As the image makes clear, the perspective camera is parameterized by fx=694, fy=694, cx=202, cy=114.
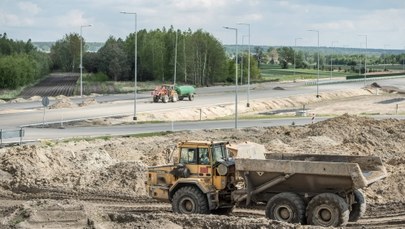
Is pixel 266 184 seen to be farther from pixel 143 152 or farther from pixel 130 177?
pixel 143 152

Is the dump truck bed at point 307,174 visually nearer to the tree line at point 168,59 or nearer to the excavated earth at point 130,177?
the excavated earth at point 130,177

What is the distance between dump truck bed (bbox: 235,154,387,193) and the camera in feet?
59.3

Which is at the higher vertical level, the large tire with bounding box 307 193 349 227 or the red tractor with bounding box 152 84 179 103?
the red tractor with bounding box 152 84 179 103

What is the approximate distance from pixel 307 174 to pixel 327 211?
43.7 inches

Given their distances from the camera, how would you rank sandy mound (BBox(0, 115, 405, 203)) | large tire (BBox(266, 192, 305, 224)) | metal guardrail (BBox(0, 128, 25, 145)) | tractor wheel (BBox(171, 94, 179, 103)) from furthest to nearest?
tractor wheel (BBox(171, 94, 179, 103)) < metal guardrail (BBox(0, 128, 25, 145)) < sandy mound (BBox(0, 115, 405, 203)) < large tire (BBox(266, 192, 305, 224))

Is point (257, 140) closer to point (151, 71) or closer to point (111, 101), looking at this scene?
point (111, 101)

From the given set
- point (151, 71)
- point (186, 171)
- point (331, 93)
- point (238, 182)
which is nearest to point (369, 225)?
point (238, 182)

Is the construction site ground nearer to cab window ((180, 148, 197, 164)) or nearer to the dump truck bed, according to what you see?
the dump truck bed

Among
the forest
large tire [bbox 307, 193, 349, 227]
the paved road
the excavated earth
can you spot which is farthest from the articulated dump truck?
the forest

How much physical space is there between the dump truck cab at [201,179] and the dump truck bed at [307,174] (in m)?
0.72

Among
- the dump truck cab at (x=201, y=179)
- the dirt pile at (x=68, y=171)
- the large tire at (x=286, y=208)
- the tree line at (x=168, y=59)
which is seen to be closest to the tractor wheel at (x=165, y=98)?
the tree line at (x=168, y=59)

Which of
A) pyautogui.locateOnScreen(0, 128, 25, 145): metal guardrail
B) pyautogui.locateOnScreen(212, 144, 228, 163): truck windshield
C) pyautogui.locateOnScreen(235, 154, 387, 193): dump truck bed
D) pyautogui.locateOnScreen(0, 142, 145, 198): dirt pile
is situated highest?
pyautogui.locateOnScreen(212, 144, 228, 163): truck windshield

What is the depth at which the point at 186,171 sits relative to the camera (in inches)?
792

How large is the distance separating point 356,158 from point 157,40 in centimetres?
9789
